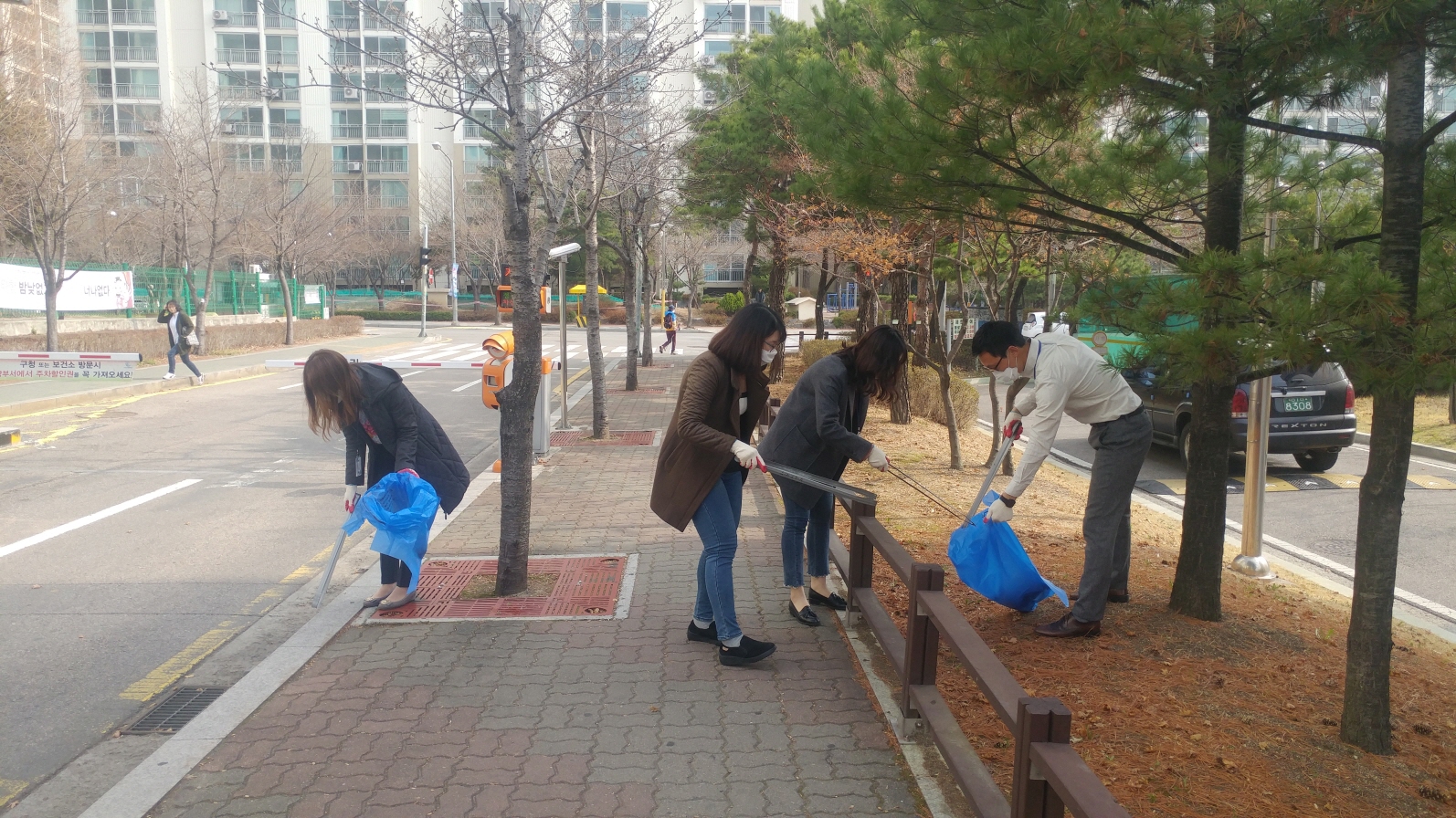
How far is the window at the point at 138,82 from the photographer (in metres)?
58.2

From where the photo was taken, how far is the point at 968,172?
195 inches

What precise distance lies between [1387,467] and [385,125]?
221ft

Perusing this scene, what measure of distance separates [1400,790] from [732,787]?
7.75 feet

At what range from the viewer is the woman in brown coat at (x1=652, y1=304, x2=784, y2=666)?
4.55m

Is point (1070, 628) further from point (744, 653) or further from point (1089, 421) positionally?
point (744, 653)

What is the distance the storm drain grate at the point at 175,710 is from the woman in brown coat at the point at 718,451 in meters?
2.19

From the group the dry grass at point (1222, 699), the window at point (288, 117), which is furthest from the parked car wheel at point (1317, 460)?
the window at point (288, 117)

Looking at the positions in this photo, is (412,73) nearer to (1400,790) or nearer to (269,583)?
(269,583)

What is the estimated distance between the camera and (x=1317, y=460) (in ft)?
40.7

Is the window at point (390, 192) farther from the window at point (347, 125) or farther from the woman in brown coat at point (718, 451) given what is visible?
the woman in brown coat at point (718, 451)

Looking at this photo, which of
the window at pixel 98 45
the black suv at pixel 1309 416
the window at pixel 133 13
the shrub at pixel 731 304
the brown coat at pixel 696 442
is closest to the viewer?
the brown coat at pixel 696 442

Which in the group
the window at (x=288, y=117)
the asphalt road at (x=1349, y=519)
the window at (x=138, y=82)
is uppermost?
the window at (x=138, y=82)

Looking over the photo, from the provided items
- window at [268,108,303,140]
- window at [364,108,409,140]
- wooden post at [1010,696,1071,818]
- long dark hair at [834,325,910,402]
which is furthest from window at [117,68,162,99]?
wooden post at [1010,696,1071,818]

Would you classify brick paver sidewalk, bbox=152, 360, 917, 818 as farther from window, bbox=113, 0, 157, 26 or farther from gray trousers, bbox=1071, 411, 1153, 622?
window, bbox=113, 0, 157, 26
